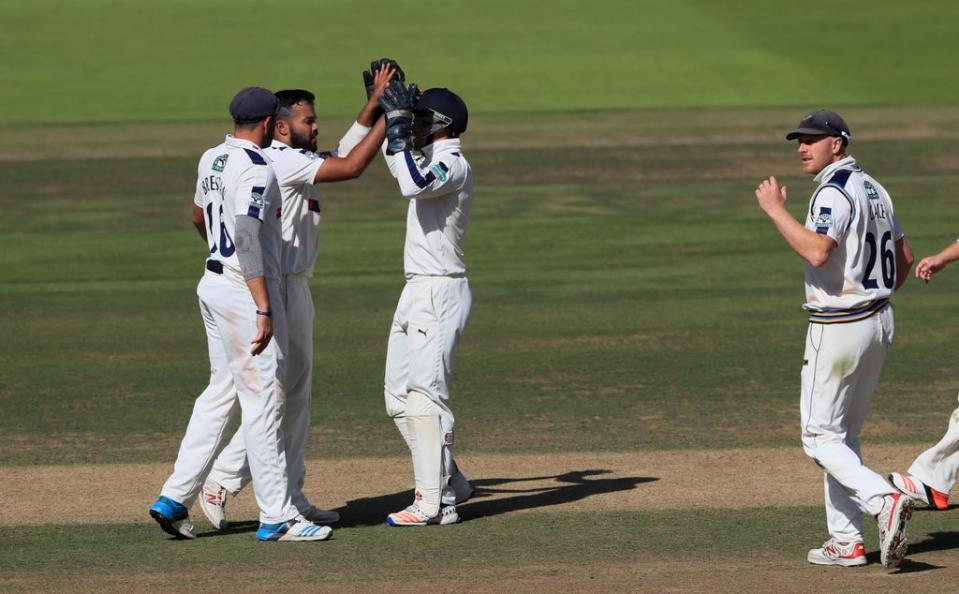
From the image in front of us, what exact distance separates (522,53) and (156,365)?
26944 millimetres

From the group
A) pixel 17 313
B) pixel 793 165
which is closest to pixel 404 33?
pixel 793 165

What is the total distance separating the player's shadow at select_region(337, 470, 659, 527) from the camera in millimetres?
8430

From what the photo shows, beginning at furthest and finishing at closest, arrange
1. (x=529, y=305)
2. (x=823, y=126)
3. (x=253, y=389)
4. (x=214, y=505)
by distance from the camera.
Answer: (x=529, y=305) → (x=214, y=505) → (x=253, y=389) → (x=823, y=126)

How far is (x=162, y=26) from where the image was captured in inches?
1657

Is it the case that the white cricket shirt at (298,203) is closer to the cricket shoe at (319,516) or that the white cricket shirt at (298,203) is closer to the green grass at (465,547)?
the cricket shoe at (319,516)

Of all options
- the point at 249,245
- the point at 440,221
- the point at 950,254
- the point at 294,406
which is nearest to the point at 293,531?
the point at 294,406

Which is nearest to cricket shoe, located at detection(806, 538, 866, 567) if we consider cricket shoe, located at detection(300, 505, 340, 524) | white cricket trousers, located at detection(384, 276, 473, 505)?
white cricket trousers, located at detection(384, 276, 473, 505)

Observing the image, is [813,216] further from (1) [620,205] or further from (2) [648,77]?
(2) [648,77]

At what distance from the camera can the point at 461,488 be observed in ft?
28.4

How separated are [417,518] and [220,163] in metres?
2.17

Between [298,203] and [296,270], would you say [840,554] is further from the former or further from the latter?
[298,203]

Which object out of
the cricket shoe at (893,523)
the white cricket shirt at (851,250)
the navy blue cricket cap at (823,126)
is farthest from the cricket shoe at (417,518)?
the navy blue cricket cap at (823,126)

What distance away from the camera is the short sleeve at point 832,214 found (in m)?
7.01

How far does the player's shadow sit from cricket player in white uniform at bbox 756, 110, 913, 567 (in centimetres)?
187
